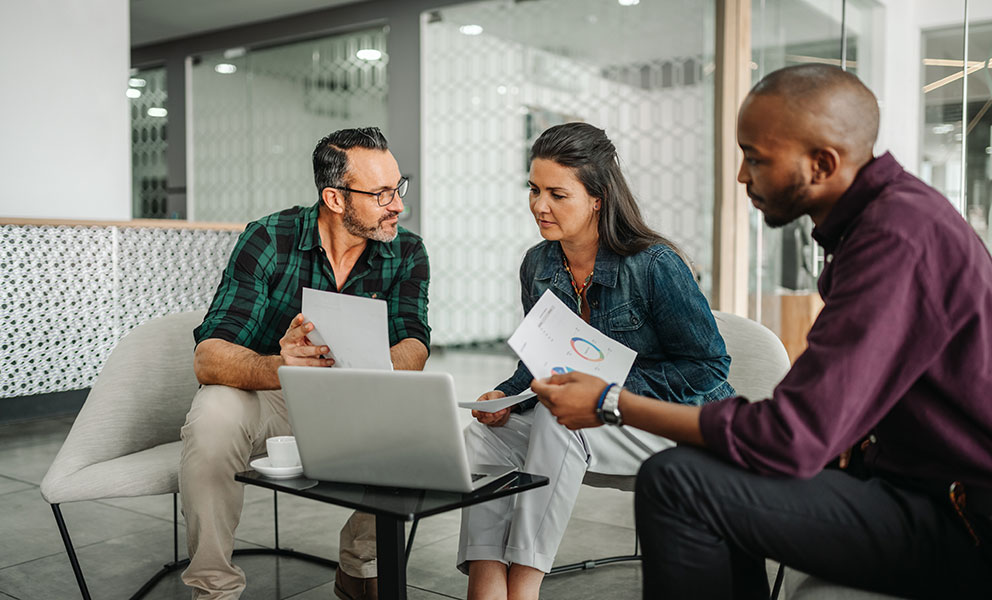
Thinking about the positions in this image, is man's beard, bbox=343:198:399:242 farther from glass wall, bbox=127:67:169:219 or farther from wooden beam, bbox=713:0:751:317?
glass wall, bbox=127:67:169:219

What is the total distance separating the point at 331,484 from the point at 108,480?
69 centimetres

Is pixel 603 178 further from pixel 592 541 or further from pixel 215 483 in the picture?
pixel 592 541

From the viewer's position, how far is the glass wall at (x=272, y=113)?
712 cm

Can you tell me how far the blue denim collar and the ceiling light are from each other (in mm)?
5381

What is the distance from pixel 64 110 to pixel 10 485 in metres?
2.56

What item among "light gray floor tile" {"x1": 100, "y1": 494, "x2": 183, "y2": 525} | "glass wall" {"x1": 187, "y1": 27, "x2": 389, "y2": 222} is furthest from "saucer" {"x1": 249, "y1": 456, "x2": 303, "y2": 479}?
"glass wall" {"x1": 187, "y1": 27, "x2": 389, "y2": 222}

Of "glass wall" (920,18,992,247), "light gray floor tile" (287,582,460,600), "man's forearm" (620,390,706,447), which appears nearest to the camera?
"man's forearm" (620,390,706,447)

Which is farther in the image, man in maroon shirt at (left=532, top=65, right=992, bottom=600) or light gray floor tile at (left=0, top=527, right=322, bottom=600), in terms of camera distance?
light gray floor tile at (left=0, top=527, right=322, bottom=600)

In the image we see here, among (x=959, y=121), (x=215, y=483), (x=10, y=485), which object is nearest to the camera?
(x=215, y=483)

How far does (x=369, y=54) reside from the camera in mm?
7031

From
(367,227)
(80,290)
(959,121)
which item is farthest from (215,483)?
(959,121)

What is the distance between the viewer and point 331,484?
1.42m

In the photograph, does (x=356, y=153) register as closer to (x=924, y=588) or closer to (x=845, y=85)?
(x=845, y=85)

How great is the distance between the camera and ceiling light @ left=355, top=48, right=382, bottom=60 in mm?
6988
